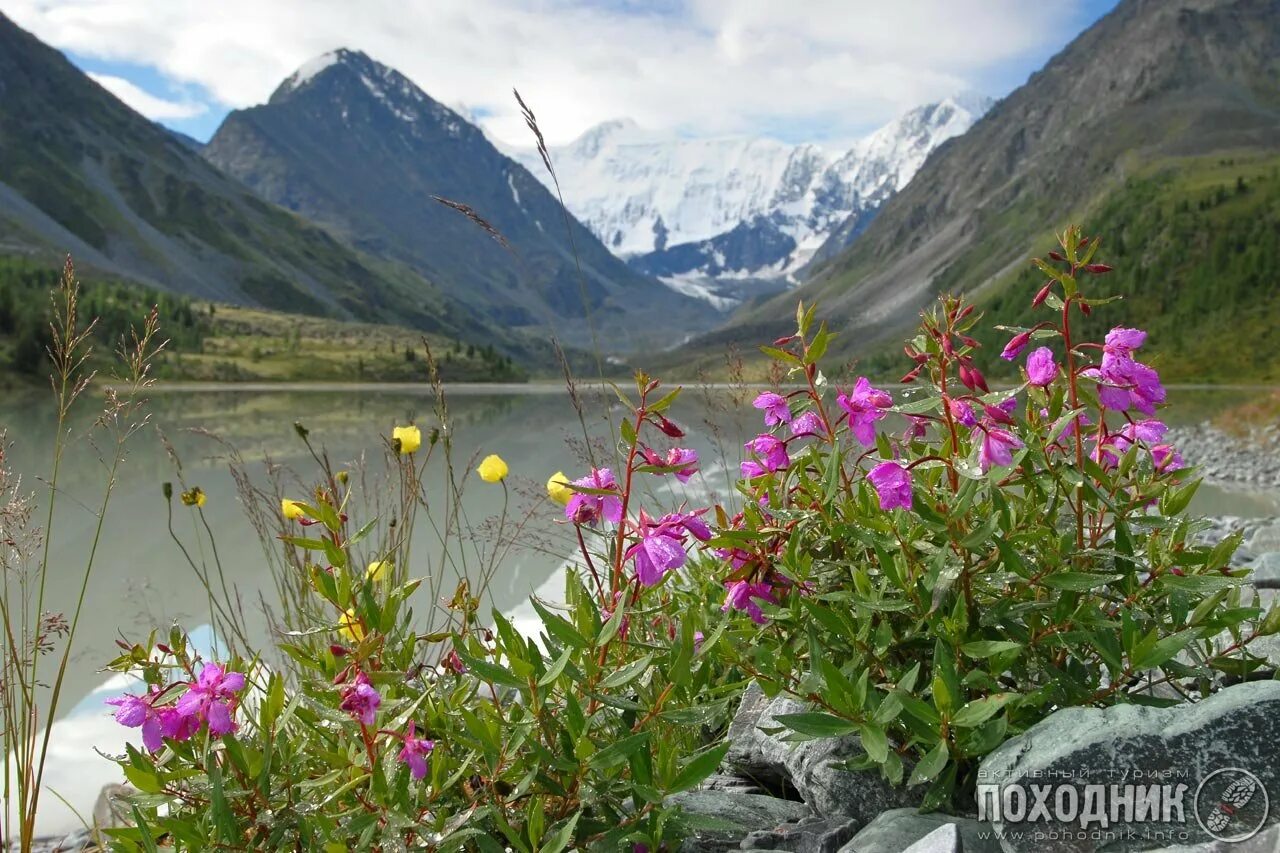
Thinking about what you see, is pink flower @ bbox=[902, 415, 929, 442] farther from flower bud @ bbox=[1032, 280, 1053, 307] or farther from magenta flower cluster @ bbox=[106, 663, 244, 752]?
magenta flower cluster @ bbox=[106, 663, 244, 752]

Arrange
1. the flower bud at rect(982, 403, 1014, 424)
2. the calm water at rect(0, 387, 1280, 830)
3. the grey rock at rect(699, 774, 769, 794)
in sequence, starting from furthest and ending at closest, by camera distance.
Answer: the calm water at rect(0, 387, 1280, 830) → the grey rock at rect(699, 774, 769, 794) → the flower bud at rect(982, 403, 1014, 424)

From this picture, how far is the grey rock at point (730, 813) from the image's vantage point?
227 cm

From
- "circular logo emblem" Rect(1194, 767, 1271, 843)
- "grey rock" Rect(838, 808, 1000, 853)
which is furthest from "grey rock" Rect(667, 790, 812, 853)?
"circular logo emblem" Rect(1194, 767, 1271, 843)

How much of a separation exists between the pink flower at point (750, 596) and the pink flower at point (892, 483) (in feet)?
1.62

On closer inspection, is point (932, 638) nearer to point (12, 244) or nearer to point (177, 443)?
point (177, 443)

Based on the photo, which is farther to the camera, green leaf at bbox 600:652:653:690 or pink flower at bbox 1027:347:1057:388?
pink flower at bbox 1027:347:1057:388

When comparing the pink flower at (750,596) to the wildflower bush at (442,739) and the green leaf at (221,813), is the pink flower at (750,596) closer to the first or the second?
the wildflower bush at (442,739)

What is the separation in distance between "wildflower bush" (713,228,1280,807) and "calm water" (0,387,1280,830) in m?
0.67

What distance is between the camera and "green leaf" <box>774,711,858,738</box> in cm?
197

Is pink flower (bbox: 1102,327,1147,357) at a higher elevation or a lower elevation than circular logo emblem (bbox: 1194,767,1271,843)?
higher

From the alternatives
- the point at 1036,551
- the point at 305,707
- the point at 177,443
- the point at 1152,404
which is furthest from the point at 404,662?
the point at 177,443

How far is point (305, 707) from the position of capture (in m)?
2.37

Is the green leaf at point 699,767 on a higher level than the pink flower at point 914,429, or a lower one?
lower

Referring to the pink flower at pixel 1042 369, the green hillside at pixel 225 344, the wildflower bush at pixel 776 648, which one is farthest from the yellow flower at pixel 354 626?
the green hillside at pixel 225 344
